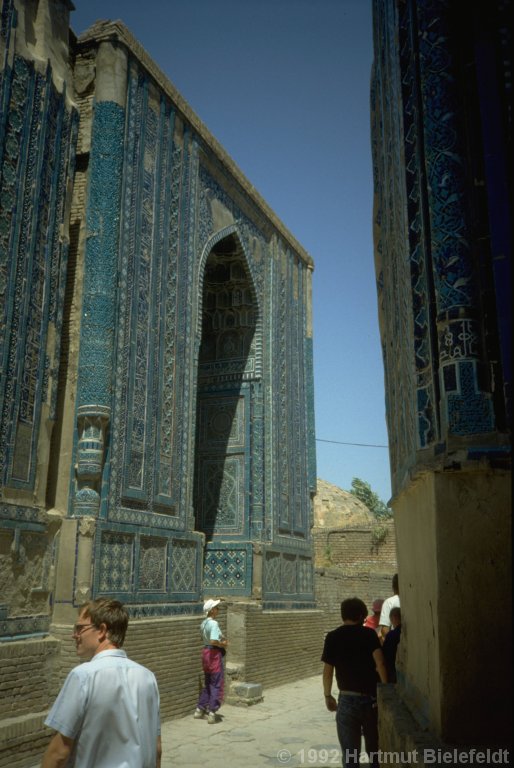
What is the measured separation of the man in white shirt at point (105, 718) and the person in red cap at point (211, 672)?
6.31m

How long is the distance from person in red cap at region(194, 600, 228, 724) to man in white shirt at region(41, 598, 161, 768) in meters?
6.31

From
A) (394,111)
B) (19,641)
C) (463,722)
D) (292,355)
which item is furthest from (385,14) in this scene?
(292,355)

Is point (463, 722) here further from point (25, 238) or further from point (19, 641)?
point (25, 238)

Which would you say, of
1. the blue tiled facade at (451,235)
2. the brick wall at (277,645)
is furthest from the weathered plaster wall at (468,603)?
the brick wall at (277,645)

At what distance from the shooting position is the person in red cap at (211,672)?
8188 mm

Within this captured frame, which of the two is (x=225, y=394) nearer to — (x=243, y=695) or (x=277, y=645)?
(x=277, y=645)

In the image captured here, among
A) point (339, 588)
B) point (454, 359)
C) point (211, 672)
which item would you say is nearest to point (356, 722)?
point (454, 359)

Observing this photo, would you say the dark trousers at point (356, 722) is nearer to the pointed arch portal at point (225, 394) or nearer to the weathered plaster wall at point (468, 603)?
the weathered plaster wall at point (468, 603)

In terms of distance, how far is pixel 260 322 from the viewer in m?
13.0

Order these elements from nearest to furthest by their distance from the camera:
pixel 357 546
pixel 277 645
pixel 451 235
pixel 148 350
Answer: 1. pixel 451 235
2. pixel 148 350
3. pixel 277 645
4. pixel 357 546

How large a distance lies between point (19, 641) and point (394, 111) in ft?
18.5

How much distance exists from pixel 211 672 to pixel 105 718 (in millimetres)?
6551

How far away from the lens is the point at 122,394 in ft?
27.1

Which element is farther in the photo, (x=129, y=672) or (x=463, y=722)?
(x=129, y=672)
